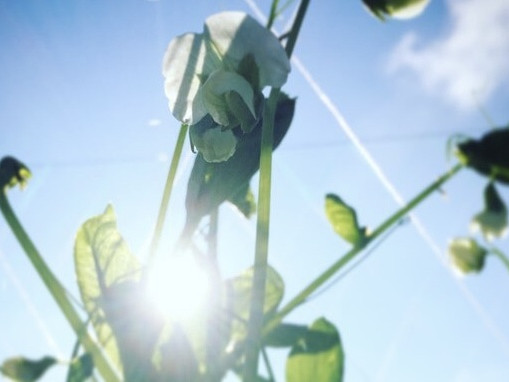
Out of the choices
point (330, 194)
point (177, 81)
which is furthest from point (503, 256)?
point (177, 81)

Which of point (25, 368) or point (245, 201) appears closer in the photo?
point (25, 368)

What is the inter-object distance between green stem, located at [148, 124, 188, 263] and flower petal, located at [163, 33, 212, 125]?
0.02 meters

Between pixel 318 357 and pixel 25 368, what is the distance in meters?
0.14

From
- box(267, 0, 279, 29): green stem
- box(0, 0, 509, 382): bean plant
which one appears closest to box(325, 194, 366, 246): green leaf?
box(0, 0, 509, 382): bean plant

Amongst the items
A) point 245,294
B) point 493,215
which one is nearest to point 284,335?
point 245,294

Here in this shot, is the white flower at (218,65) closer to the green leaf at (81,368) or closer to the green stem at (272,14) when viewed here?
the green stem at (272,14)

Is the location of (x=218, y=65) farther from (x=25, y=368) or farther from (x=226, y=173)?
(x=25, y=368)

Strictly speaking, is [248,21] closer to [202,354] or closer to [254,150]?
[254,150]

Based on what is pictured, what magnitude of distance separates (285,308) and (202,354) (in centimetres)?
5

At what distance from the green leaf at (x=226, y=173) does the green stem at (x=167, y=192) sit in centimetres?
2

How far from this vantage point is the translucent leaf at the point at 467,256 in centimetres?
33

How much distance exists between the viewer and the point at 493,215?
11.7 inches

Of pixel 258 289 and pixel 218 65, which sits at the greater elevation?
pixel 218 65

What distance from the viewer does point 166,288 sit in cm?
26
